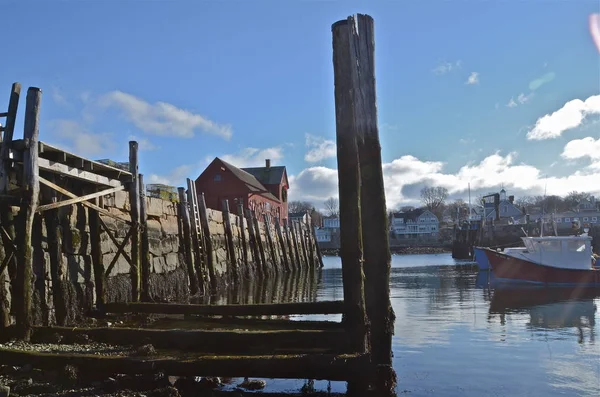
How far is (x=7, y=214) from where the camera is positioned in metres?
7.81

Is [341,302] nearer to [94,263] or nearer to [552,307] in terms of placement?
[94,263]

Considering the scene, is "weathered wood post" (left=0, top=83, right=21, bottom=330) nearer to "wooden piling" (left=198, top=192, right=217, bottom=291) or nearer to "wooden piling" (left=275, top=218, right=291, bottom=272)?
"wooden piling" (left=198, top=192, right=217, bottom=291)

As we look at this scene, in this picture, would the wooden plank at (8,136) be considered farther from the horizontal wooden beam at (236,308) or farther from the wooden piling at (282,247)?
the wooden piling at (282,247)

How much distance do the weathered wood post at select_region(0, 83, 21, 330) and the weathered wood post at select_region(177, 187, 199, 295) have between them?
8.18 m

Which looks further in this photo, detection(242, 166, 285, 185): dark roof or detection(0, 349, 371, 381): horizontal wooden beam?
detection(242, 166, 285, 185): dark roof

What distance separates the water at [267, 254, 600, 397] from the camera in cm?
688

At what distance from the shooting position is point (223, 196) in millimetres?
44500

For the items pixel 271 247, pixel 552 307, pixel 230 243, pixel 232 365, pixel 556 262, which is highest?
pixel 230 243

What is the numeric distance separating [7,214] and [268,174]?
46.7 meters

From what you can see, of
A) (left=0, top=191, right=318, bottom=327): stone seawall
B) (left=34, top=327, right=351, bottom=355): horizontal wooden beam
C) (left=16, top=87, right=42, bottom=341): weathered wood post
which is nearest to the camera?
(left=34, top=327, right=351, bottom=355): horizontal wooden beam

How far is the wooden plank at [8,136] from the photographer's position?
746cm

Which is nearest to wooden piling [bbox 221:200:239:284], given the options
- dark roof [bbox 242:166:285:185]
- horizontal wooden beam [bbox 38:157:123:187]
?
horizontal wooden beam [bbox 38:157:123:187]

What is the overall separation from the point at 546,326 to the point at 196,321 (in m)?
8.09

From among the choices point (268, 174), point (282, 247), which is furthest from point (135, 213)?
point (268, 174)
